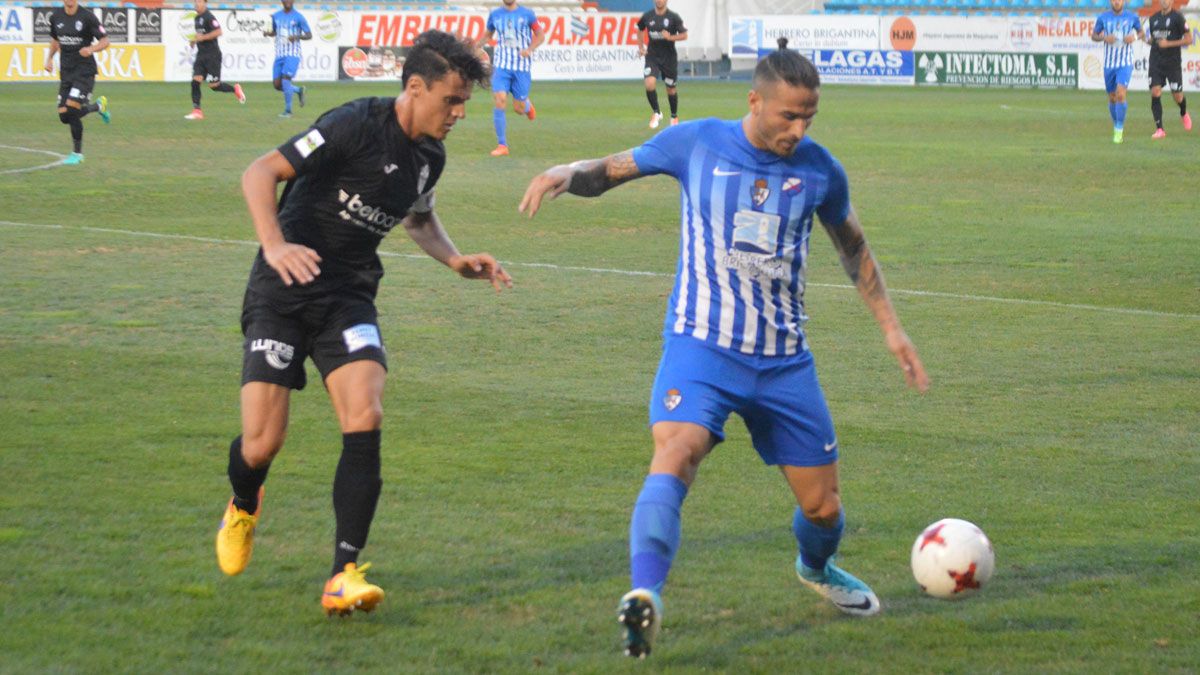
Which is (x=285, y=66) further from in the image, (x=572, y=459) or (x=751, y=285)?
(x=751, y=285)

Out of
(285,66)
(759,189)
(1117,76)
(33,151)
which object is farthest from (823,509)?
(285,66)

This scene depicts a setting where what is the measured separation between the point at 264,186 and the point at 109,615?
4.52 feet

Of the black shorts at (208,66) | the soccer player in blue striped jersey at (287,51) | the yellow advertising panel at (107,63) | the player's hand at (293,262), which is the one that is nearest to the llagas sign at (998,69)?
the soccer player in blue striped jersey at (287,51)

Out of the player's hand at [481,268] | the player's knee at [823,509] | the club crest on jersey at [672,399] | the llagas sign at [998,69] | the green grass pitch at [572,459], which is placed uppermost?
the llagas sign at [998,69]

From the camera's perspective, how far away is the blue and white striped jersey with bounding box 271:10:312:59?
1141 inches

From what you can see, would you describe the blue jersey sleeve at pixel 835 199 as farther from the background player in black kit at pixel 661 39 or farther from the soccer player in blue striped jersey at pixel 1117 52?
the background player in black kit at pixel 661 39

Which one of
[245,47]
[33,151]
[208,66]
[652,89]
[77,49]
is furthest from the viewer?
[245,47]

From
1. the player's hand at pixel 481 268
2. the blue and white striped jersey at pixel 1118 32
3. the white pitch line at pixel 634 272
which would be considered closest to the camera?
the player's hand at pixel 481 268

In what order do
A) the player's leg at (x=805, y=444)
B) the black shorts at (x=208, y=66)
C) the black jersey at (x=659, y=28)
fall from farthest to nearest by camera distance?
the black shorts at (x=208, y=66), the black jersey at (x=659, y=28), the player's leg at (x=805, y=444)

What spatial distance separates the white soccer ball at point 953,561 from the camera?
4.95 metres

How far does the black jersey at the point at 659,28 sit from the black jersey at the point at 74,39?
10.3 meters

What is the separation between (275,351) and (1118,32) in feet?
75.0

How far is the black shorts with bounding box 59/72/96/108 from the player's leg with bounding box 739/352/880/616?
54.9ft

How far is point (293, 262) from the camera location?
4863 mm
